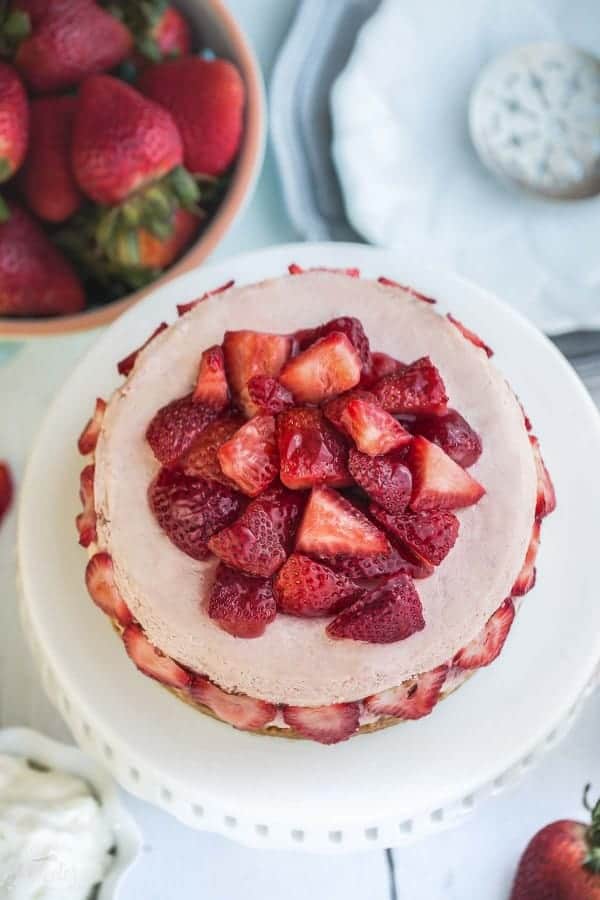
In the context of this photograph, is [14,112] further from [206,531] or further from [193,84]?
[206,531]

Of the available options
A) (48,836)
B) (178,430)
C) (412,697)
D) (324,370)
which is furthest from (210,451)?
(48,836)

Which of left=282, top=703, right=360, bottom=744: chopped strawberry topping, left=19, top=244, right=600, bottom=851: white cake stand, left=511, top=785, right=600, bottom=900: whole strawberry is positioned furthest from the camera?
left=511, top=785, right=600, bottom=900: whole strawberry

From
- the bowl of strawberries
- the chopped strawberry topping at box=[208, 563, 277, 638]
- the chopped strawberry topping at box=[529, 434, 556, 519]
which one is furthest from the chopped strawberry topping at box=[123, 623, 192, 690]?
the bowl of strawberries

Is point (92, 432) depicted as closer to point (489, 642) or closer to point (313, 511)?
point (313, 511)

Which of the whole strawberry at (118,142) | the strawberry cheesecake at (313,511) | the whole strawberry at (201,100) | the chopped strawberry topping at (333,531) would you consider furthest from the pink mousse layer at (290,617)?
the whole strawberry at (201,100)

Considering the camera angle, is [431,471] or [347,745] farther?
[347,745]

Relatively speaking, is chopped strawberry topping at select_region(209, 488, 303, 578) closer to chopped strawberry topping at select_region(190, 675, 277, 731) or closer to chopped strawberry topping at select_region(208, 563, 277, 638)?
chopped strawberry topping at select_region(208, 563, 277, 638)

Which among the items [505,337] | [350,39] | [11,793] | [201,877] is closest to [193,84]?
[350,39]
